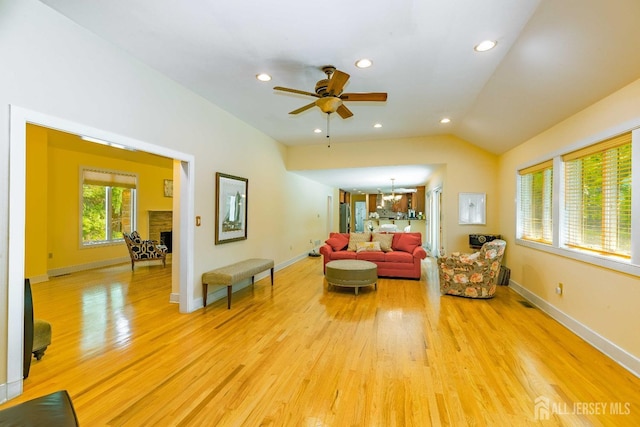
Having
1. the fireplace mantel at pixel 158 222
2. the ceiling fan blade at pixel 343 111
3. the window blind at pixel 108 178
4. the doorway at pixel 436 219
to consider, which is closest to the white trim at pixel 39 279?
the window blind at pixel 108 178

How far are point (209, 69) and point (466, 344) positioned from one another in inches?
159

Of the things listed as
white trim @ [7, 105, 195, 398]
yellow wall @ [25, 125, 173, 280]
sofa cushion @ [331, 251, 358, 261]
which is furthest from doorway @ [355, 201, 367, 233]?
white trim @ [7, 105, 195, 398]

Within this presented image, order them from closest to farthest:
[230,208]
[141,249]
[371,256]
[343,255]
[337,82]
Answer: [337,82], [230,208], [371,256], [343,255], [141,249]

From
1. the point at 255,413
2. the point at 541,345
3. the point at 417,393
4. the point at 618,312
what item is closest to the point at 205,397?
the point at 255,413

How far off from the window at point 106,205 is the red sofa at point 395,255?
5.58 m

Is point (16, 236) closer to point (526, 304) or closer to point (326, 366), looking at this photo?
point (326, 366)

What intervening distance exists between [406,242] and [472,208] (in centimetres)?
146

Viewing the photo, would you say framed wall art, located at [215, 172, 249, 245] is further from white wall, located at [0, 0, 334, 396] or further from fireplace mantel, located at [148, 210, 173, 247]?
fireplace mantel, located at [148, 210, 173, 247]

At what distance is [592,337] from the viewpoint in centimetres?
294

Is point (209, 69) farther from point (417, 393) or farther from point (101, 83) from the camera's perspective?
point (417, 393)

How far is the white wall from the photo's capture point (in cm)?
208

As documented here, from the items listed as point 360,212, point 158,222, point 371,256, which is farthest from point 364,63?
point 360,212

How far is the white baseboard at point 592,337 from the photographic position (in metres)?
2.46

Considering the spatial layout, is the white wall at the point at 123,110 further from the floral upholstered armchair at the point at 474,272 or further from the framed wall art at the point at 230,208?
the floral upholstered armchair at the point at 474,272
